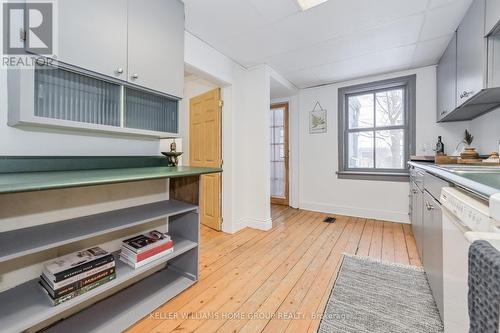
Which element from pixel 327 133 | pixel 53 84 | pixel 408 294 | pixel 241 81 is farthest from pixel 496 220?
pixel 327 133

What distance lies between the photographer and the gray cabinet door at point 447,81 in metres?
2.19

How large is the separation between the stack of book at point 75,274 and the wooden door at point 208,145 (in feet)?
5.19

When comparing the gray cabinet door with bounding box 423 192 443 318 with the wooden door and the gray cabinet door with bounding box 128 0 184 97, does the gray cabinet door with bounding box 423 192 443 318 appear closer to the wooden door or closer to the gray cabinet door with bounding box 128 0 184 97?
the gray cabinet door with bounding box 128 0 184 97

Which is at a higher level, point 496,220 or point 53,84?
point 53,84

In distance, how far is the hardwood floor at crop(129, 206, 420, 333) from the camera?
4.41 ft

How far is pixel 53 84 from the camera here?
1.16 metres

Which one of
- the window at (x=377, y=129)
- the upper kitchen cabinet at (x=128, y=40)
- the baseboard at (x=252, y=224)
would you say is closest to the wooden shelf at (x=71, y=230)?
the upper kitchen cabinet at (x=128, y=40)

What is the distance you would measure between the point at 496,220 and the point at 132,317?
69.4 inches

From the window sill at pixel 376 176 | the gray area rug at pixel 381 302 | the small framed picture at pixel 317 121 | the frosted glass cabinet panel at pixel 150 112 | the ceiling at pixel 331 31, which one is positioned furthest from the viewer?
the small framed picture at pixel 317 121

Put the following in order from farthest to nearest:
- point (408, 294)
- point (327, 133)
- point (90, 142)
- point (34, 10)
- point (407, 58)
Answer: point (327, 133), point (407, 58), point (408, 294), point (90, 142), point (34, 10)

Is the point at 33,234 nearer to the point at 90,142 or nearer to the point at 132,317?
the point at 90,142

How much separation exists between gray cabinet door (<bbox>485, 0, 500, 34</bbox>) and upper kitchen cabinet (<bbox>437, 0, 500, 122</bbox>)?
2.2 inches

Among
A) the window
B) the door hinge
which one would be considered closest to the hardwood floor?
the window

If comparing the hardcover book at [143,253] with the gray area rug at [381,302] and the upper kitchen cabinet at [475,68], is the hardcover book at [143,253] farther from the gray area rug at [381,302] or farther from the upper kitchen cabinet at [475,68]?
the upper kitchen cabinet at [475,68]
